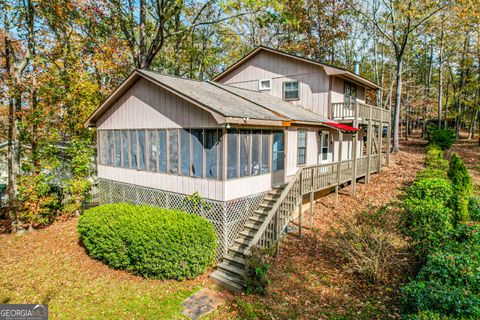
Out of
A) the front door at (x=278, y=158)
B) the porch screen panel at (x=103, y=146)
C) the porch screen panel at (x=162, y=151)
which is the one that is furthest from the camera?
the porch screen panel at (x=103, y=146)

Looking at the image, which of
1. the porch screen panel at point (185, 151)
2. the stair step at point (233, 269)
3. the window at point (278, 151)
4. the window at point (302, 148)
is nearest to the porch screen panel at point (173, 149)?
the porch screen panel at point (185, 151)

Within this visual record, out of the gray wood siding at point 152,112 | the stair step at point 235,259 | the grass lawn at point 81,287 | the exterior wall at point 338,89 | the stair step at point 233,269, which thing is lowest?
the grass lawn at point 81,287

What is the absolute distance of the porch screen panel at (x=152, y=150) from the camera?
11281 mm

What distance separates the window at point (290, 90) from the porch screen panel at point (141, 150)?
31.5ft

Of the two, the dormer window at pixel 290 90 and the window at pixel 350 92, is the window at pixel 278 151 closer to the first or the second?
the dormer window at pixel 290 90

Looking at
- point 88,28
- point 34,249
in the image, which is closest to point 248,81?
point 88,28

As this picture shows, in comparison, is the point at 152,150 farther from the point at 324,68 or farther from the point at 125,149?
the point at 324,68

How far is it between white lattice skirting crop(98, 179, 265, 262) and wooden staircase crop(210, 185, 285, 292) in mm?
212

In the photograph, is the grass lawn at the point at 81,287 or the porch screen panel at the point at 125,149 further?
the porch screen panel at the point at 125,149

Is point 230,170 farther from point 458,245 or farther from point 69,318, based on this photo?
point 458,245

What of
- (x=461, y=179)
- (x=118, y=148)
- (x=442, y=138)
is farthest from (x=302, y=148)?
(x=442, y=138)

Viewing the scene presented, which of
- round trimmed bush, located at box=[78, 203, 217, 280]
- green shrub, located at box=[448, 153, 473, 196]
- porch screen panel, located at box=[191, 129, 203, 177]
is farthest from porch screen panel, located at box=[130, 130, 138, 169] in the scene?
green shrub, located at box=[448, 153, 473, 196]

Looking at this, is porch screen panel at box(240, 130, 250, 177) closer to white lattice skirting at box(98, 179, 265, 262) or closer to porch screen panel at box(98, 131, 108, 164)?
white lattice skirting at box(98, 179, 265, 262)

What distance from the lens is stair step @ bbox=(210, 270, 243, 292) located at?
792cm
